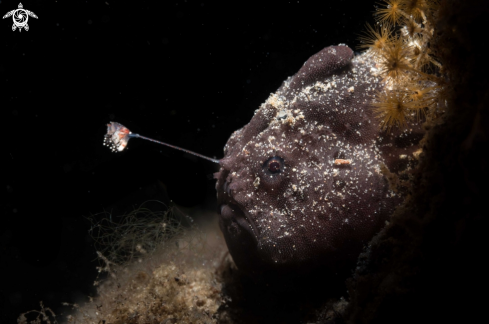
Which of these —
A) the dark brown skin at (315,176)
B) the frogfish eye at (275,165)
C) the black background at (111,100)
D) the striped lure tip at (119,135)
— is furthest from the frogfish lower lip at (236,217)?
the black background at (111,100)

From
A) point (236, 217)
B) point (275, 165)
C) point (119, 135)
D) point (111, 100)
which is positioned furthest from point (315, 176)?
point (111, 100)

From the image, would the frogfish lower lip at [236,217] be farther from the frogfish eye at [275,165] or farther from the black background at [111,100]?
the black background at [111,100]

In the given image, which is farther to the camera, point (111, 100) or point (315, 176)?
point (111, 100)

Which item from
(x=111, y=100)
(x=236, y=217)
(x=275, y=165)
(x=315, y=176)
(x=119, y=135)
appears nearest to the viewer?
(x=315, y=176)

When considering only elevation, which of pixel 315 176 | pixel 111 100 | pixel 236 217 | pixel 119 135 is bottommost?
pixel 236 217

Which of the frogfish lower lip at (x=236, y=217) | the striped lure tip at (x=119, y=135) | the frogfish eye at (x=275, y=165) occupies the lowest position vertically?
the frogfish lower lip at (x=236, y=217)

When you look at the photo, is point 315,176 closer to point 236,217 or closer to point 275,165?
point 275,165
